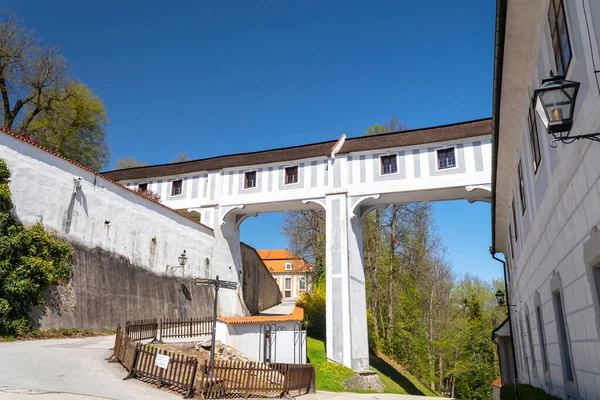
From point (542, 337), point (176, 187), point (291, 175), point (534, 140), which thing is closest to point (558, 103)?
point (534, 140)

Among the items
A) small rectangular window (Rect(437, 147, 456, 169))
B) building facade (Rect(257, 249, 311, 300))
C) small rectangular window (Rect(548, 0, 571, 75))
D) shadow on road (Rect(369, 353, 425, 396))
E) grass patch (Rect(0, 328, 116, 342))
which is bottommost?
shadow on road (Rect(369, 353, 425, 396))

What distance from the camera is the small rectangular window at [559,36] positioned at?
4836 millimetres

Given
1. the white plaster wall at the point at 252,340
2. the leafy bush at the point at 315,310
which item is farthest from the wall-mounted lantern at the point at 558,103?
the leafy bush at the point at 315,310

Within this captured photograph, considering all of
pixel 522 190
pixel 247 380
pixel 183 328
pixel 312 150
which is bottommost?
pixel 247 380

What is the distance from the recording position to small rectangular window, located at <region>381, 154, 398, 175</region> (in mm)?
23391

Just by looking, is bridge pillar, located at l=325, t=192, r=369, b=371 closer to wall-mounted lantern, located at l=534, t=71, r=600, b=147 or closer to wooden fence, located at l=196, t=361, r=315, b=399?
wooden fence, located at l=196, t=361, r=315, b=399

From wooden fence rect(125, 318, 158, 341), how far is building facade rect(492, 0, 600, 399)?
11.1 meters

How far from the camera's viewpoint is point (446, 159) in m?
22.4

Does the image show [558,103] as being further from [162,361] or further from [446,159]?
[446,159]

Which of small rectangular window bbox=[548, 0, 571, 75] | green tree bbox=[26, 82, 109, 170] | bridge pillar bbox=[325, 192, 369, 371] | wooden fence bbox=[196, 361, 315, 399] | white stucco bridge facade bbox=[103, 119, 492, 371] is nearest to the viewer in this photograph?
small rectangular window bbox=[548, 0, 571, 75]

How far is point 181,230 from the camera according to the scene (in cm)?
2347

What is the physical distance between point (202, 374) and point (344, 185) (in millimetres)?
15694

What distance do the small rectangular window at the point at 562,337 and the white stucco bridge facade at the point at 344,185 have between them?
1558 centimetres

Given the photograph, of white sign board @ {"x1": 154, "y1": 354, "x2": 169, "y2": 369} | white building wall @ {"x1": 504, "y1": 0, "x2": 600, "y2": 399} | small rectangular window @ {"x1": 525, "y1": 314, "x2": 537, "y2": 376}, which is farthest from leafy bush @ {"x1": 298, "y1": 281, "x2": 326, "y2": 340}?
white building wall @ {"x1": 504, "y1": 0, "x2": 600, "y2": 399}
